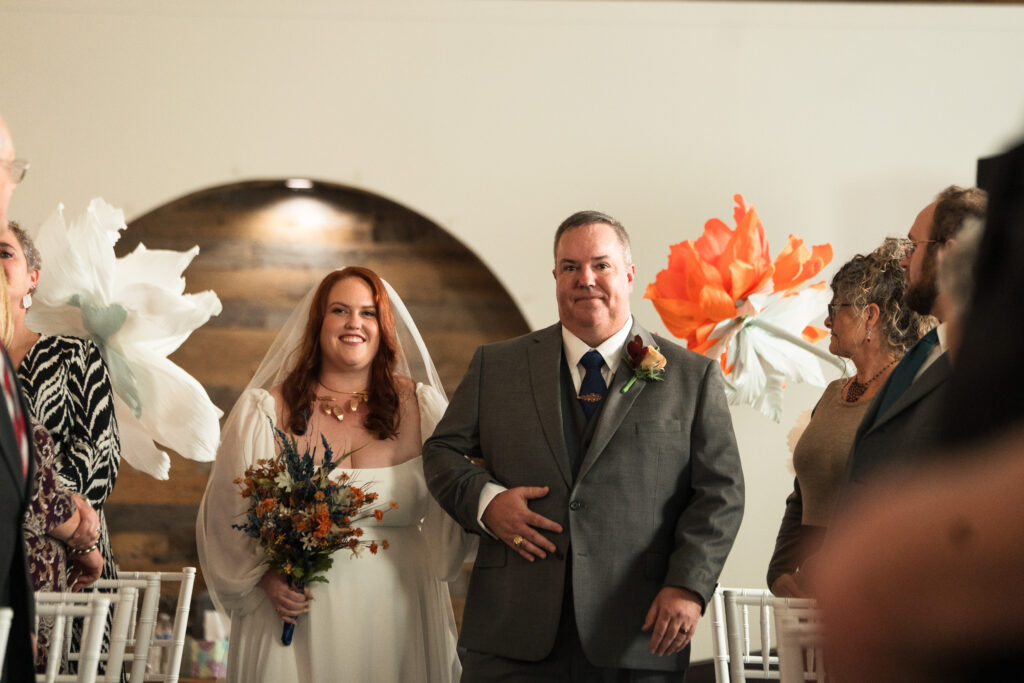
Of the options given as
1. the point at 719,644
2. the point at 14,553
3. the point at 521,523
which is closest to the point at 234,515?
the point at 521,523

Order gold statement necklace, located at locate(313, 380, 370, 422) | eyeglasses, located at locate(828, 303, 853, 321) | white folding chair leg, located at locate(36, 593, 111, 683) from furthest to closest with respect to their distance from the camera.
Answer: gold statement necklace, located at locate(313, 380, 370, 422) < eyeglasses, located at locate(828, 303, 853, 321) < white folding chair leg, located at locate(36, 593, 111, 683)

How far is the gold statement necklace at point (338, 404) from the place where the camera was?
3.28 m

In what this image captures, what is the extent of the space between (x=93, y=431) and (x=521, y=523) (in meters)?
1.24

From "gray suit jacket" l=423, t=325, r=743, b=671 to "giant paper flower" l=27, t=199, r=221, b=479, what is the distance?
802 millimetres

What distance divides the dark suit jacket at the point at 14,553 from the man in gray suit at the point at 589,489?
130cm

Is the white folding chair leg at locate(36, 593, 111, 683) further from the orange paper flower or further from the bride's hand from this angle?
the orange paper flower

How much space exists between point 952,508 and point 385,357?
302 cm

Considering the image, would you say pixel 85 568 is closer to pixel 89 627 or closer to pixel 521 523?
pixel 89 627

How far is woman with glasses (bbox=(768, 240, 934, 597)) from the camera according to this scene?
116 inches

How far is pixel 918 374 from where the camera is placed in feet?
7.08

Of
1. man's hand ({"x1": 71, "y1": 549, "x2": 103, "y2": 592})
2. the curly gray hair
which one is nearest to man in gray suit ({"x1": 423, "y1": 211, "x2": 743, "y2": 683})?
the curly gray hair

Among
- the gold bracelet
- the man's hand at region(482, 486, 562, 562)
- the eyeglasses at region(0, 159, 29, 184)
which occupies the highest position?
the eyeglasses at region(0, 159, 29, 184)

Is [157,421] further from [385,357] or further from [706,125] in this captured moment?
[706,125]

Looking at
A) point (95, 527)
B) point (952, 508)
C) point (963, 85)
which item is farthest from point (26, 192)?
point (952, 508)
